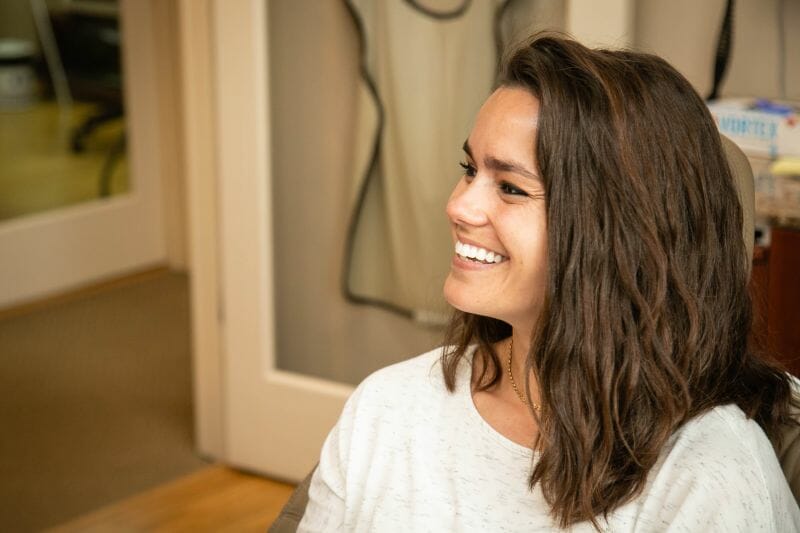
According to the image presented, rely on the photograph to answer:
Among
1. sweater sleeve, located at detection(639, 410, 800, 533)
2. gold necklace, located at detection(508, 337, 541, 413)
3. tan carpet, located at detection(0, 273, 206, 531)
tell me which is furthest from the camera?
tan carpet, located at detection(0, 273, 206, 531)

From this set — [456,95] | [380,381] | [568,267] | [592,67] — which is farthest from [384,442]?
[456,95]

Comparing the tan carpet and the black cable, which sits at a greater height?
the black cable

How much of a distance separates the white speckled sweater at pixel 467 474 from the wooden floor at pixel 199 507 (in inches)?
52.0

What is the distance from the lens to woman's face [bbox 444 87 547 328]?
1.35 metres

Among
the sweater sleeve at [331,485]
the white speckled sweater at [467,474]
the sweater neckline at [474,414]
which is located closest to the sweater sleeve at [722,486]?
the white speckled sweater at [467,474]

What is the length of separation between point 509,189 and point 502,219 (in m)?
0.04

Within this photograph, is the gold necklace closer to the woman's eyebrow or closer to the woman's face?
the woman's face

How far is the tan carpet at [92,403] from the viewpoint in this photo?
3006 millimetres

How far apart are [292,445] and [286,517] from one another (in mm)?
1428

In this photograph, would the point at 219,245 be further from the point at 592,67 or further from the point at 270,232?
the point at 592,67

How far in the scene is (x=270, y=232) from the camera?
9.62ft

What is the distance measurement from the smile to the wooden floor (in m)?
1.55

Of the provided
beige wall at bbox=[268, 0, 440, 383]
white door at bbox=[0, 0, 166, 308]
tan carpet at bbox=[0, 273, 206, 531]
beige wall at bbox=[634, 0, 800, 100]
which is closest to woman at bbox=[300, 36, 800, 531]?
beige wall at bbox=[634, 0, 800, 100]

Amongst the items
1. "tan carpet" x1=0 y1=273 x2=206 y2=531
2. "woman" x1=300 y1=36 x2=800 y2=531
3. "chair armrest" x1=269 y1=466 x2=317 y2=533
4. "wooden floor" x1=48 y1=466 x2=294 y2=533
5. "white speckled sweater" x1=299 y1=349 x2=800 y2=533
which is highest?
"woman" x1=300 y1=36 x2=800 y2=531
